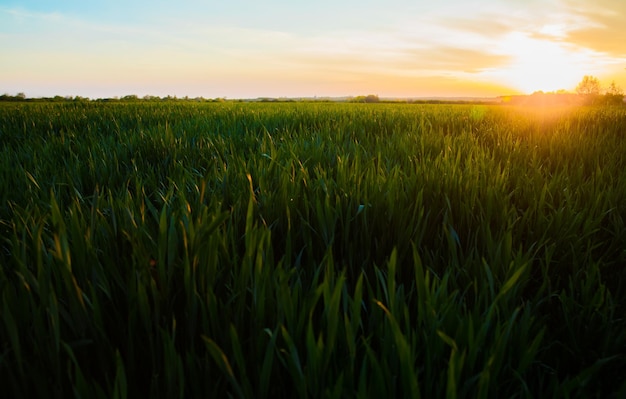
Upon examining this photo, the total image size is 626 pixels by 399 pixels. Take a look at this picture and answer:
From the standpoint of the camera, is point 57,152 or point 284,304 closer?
point 284,304

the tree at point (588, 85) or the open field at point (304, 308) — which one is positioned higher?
the tree at point (588, 85)

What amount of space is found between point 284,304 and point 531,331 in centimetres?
54

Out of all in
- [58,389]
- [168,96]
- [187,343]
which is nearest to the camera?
[58,389]

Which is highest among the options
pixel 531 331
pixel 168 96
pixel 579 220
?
pixel 168 96

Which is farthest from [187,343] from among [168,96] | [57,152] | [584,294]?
[168,96]

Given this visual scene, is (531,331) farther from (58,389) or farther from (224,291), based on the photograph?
(58,389)

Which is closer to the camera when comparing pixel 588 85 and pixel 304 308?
pixel 304 308

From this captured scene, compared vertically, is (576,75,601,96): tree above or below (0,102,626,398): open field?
above

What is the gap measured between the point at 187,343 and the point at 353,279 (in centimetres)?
47

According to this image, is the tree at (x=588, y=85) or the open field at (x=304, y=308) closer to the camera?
the open field at (x=304, y=308)

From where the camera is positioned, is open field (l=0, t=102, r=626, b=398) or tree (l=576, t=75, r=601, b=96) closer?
open field (l=0, t=102, r=626, b=398)

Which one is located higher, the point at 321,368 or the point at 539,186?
the point at 539,186

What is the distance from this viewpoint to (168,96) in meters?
22.5

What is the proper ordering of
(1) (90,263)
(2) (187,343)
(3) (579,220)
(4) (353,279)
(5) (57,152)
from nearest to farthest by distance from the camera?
(2) (187,343), (1) (90,263), (4) (353,279), (3) (579,220), (5) (57,152)
